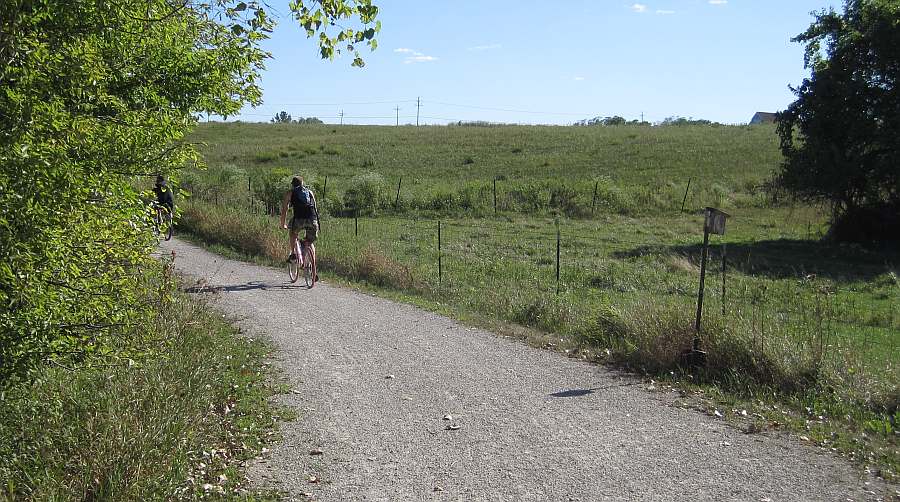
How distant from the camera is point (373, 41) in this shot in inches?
273

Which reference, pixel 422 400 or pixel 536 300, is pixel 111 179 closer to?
pixel 422 400

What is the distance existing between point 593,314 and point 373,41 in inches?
204

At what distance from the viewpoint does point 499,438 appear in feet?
21.2

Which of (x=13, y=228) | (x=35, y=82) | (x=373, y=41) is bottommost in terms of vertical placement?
(x=13, y=228)

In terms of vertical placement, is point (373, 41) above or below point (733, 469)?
above

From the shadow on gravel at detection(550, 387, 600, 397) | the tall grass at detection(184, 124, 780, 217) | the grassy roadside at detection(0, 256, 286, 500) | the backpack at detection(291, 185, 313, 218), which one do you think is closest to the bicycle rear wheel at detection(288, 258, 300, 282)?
the backpack at detection(291, 185, 313, 218)

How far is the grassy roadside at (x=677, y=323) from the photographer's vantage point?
23.1 feet

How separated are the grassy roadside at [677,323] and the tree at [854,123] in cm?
686

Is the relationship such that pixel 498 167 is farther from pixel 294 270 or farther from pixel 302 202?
pixel 302 202

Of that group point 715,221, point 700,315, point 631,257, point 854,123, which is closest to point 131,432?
point 700,315

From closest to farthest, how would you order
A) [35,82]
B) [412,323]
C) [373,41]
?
[35,82] → [373,41] → [412,323]

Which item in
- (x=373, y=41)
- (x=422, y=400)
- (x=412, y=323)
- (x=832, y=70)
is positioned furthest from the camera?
(x=832, y=70)

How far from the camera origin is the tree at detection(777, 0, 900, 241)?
83.3ft

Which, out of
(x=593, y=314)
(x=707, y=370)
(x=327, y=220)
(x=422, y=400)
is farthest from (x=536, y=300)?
(x=327, y=220)
